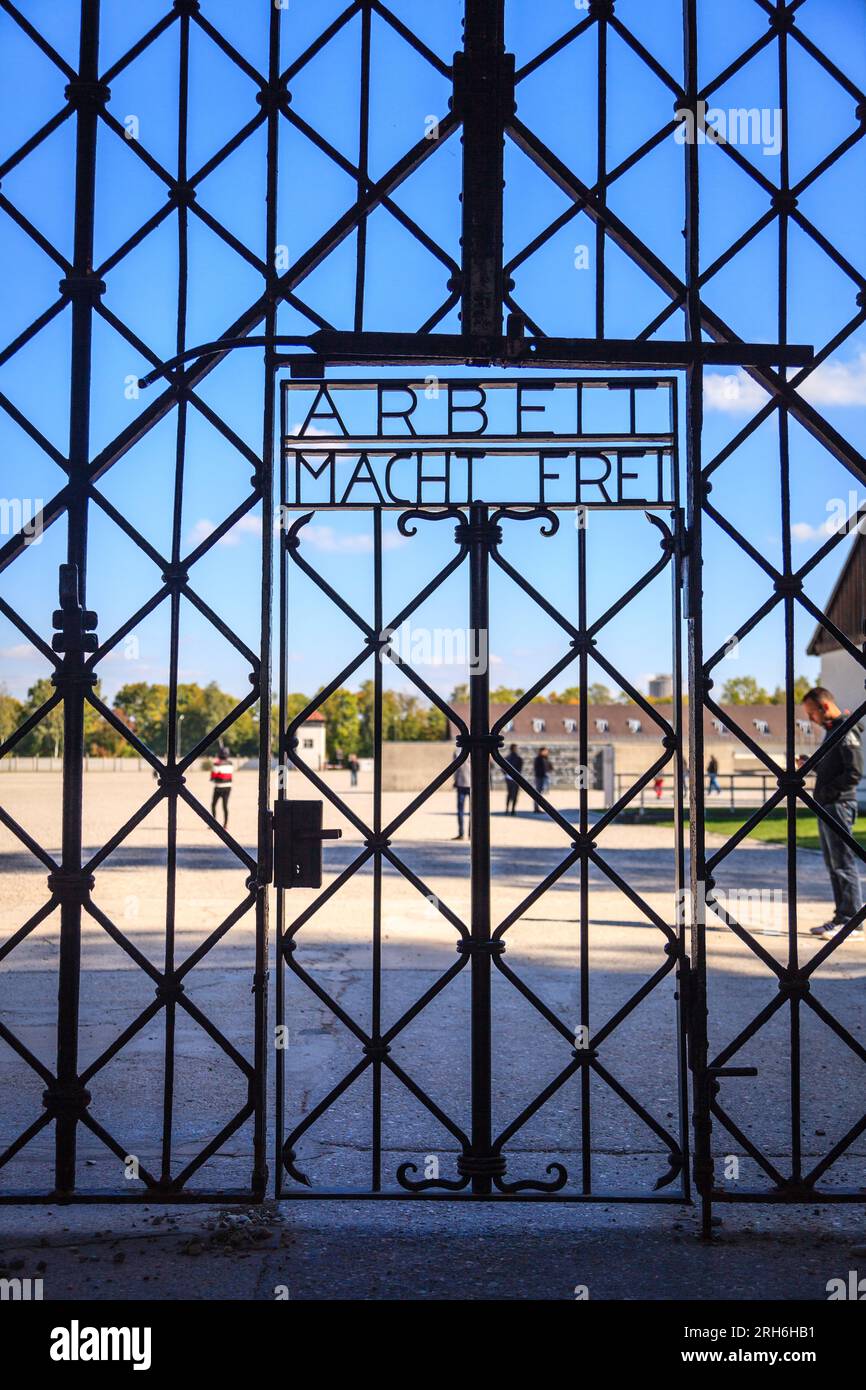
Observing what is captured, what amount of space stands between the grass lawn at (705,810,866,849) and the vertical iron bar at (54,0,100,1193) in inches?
632

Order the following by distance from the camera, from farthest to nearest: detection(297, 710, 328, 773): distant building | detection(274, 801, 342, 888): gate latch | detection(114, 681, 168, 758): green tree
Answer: detection(114, 681, 168, 758): green tree → detection(297, 710, 328, 773): distant building → detection(274, 801, 342, 888): gate latch

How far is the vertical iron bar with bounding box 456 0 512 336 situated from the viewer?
4113mm

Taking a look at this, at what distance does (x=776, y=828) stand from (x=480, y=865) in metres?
21.3

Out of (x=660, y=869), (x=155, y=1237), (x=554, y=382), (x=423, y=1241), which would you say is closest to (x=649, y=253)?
(x=554, y=382)

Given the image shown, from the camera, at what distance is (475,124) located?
4121mm

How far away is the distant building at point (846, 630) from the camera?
31203 millimetres

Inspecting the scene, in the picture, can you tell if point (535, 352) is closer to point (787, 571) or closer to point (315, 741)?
point (787, 571)

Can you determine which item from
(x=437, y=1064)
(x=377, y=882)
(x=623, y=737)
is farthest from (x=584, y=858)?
(x=623, y=737)

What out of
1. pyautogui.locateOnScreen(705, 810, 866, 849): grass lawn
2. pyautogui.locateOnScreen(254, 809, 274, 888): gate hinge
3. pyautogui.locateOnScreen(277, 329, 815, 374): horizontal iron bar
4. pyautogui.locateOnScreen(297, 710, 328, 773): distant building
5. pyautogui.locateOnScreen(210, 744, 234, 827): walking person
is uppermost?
pyautogui.locateOnScreen(297, 710, 328, 773): distant building

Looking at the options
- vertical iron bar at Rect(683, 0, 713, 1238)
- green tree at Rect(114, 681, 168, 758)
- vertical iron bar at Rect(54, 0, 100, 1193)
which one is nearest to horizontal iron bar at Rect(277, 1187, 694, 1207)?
vertical iron bar at Rect(683, 0, 713, 1238)

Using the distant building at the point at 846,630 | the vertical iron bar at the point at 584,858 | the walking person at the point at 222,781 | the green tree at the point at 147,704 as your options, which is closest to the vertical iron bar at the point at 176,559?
A: the vertical iron bar at the point at 584,858

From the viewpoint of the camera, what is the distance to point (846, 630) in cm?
3231

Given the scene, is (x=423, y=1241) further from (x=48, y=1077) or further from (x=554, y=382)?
(x=554, y=382)

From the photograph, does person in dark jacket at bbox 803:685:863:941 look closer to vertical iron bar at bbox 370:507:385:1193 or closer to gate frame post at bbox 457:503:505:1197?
gate frame post at bbox 457:503:505:1197
